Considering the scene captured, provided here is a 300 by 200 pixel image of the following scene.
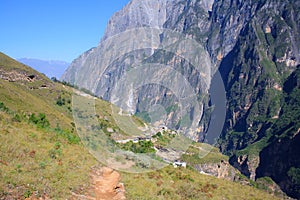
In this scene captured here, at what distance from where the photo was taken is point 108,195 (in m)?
16.4

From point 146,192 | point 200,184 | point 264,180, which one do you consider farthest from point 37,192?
point 264,180

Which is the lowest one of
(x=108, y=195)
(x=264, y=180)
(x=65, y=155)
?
(x=264, y=180)

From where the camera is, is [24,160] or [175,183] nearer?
[24,160]

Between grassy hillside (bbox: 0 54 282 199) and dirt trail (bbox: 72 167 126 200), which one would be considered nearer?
grassy hillside (bbox: 0 54 282 199)

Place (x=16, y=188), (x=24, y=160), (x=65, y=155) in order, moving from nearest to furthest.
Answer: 1. (x=16, y=188)
2. (x=24, y=160)
3. (x=65, y=155)

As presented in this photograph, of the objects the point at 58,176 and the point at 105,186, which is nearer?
the point at 58,176

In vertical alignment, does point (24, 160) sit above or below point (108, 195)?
above

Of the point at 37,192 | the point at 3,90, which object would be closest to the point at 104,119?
the point at 3,90

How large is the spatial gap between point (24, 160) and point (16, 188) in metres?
3.48

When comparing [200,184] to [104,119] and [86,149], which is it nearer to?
[86,149]

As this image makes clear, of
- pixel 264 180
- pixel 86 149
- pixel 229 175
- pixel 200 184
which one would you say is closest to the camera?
pixel 200 184

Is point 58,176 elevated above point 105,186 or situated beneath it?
elevated above

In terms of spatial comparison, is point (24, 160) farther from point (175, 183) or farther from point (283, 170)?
point (283, 170)

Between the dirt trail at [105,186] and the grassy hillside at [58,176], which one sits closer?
the grassy hillside at [58,176]
